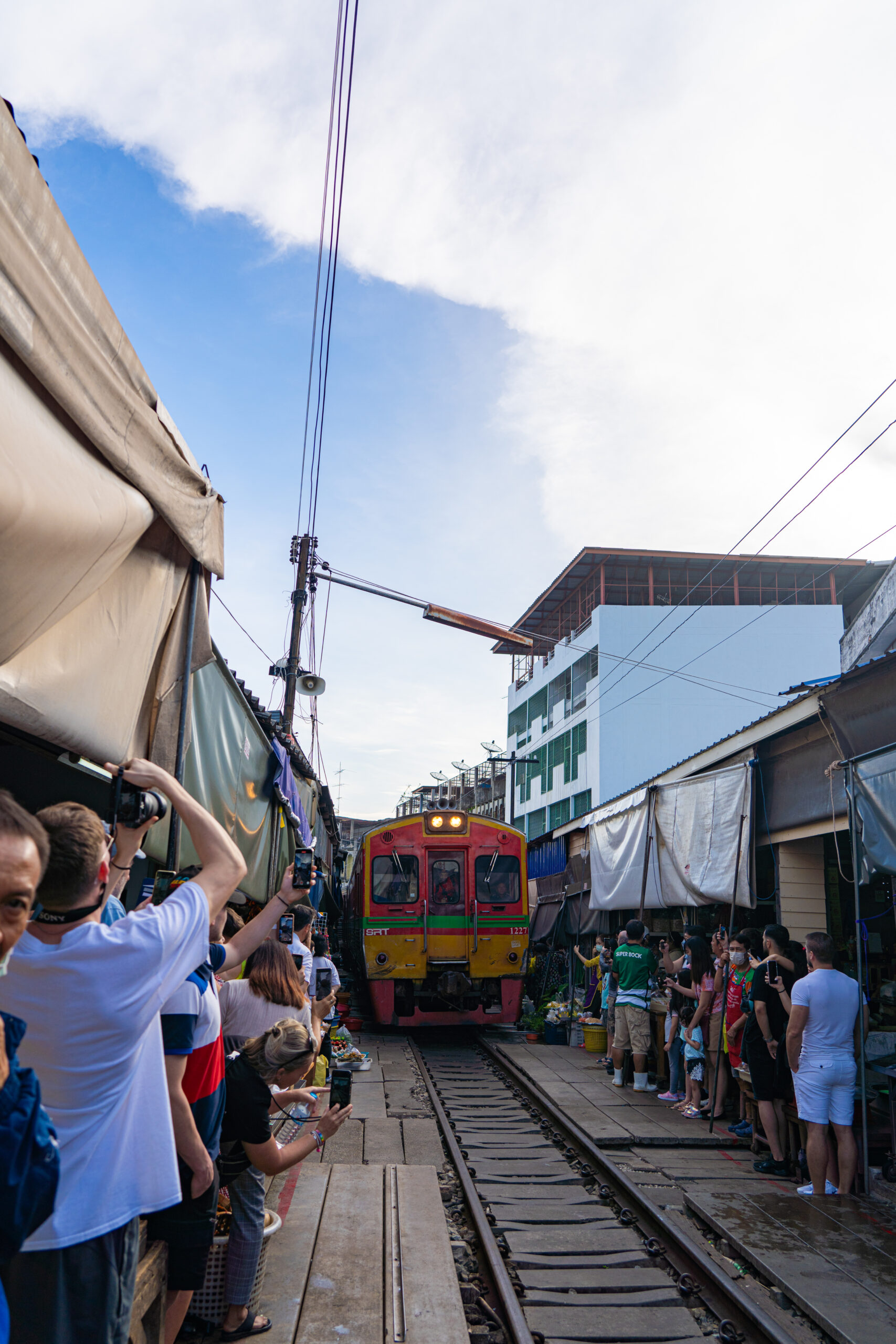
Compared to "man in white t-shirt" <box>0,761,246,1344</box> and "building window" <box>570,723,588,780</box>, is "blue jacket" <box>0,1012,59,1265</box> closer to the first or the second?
"man in white t-shirt" <box>0,761,246,1344</box>

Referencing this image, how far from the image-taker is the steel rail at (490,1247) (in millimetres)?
4098

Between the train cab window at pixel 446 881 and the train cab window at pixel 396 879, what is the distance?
24 centimetres

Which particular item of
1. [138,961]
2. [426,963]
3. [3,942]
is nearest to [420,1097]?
[426,963]

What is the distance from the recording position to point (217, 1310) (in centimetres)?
336

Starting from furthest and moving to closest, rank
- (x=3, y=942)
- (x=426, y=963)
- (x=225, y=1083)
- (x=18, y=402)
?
1. (x=426, y=963)
2. (x=225, y=1083)
3. (x=18, y=402)
4. (x=3, y=942)

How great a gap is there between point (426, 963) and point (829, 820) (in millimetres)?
6909

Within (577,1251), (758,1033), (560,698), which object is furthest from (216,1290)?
(560,698)

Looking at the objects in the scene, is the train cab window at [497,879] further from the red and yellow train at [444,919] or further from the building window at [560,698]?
the building window at [560,698]

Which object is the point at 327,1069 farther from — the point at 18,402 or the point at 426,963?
the point at 18,402

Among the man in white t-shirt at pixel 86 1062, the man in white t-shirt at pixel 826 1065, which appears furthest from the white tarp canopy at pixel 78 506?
the man in white t-shirt at pixel 826 1065

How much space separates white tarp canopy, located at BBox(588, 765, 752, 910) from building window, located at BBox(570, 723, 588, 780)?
17874 millimetres

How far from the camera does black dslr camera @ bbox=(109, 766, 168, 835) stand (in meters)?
2.18

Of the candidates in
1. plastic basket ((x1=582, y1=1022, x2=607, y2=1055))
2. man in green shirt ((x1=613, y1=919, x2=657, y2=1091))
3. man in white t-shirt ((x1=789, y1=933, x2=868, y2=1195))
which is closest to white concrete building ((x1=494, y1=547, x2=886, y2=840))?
plastic basket ((x1=582, y1=1022, x2=607, y2=1055))

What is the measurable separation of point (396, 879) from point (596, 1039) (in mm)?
3543
